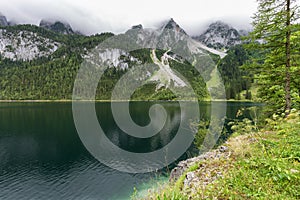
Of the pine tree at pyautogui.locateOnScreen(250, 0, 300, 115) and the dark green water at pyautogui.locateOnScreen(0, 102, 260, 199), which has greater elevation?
the pine tree at pyautogui.locateOnScreen(250, 0, 300, 115)

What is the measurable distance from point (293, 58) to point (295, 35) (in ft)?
5.17

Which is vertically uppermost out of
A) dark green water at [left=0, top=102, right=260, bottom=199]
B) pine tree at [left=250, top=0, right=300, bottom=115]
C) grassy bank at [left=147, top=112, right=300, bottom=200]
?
pine tree at [left=250, top=0, right=300, bottom=115]

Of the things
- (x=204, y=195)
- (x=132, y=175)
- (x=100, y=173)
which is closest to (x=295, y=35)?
(x=204, y=195)

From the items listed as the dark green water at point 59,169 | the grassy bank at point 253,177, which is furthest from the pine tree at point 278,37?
the dark green water at point 59,169

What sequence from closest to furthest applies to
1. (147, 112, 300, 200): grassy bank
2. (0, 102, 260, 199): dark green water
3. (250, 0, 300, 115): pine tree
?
(147, 112, 300, 200): grassy bank < (250, 0, 300, 115): pine tree < (0, 102, 260, 199): dark green water

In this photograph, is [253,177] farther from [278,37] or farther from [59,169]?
[59,169]

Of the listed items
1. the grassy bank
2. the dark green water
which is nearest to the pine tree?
the grassy bank

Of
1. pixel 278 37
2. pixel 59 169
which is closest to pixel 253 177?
pixel 278 37

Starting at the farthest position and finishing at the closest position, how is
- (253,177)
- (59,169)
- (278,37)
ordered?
(59,169)
(278,37)
(253,177)

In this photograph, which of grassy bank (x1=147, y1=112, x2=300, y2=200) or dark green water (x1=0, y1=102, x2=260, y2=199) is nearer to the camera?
grassy bank (x1=147, y1=112, x2=300, y2=200)

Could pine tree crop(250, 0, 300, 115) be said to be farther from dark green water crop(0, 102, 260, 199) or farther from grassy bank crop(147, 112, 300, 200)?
dark green water crop(0, 102, 260, 199)

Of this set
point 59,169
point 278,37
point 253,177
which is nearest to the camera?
point 253,177

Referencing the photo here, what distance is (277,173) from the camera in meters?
4.87

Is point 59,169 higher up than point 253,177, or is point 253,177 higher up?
point 253,177
